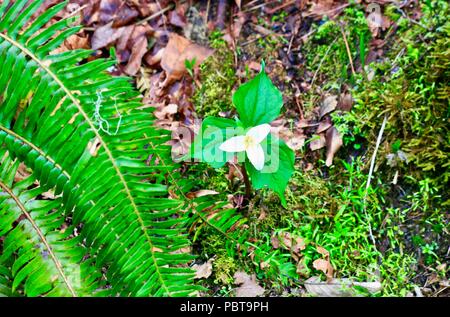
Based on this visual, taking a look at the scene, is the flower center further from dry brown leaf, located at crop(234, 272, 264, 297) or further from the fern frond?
the fern frond

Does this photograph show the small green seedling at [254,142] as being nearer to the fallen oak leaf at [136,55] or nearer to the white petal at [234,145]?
the white petal at [234,145]

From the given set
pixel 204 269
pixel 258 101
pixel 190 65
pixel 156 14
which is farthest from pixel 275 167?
pixel 156 14

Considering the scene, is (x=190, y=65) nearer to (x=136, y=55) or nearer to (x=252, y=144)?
(x=136, y=55)

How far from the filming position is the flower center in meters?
1.74

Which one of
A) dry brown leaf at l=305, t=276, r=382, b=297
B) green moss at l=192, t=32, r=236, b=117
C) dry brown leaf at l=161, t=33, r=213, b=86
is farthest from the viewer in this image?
dry brown leaf at l=161, t=33, r=213, b=86

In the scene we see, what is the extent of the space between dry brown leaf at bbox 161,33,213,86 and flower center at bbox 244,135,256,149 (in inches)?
33.3

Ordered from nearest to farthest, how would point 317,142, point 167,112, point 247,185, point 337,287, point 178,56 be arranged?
point 337,287
point 247,185
point 317,142
point 167,112
point 178,56

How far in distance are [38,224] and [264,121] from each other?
0.93 meters

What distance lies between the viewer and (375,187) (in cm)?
206

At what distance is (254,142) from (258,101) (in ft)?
0.51

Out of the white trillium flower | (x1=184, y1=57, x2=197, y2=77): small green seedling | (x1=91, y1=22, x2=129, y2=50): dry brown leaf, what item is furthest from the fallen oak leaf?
the white trillium flower

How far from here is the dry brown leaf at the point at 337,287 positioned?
190cm

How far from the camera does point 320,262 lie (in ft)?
6.44
